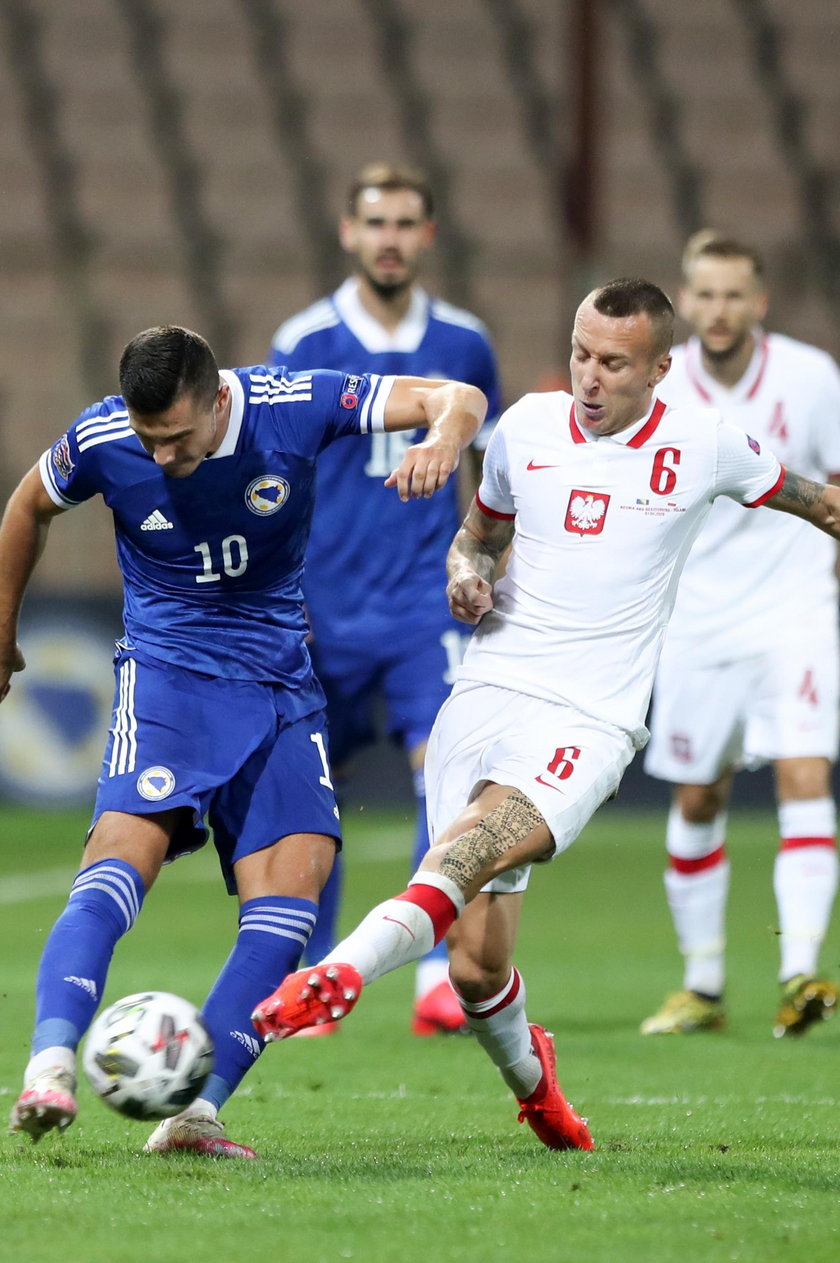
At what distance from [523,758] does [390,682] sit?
238 cm

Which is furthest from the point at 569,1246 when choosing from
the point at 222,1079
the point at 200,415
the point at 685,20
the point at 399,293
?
the point at 685,20

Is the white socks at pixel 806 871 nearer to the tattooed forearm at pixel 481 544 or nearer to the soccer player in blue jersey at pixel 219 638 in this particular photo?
the tattooed forearm at pixel 481 544

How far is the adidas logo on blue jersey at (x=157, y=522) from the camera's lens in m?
4.27

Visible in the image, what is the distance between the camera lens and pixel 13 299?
17.0 metres

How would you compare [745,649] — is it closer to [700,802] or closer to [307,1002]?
[700,802]

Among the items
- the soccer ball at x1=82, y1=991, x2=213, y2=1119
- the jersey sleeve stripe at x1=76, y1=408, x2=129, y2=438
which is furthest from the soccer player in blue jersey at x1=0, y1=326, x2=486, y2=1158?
the soccer ball at x1=82, y1=991, x2=213, y2=1119

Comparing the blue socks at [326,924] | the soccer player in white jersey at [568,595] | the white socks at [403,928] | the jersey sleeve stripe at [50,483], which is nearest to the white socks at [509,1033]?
the soccer player in white jersey at [568,595]

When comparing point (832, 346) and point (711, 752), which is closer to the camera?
point (711, 752)

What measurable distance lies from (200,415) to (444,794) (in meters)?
1.02

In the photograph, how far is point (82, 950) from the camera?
3938 millimetres

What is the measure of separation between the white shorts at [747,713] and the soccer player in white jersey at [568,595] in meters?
1.97

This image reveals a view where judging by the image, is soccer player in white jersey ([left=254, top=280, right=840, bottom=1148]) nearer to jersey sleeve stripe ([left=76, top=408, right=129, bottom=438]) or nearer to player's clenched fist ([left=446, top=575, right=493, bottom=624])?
player's clenched fist ([left=446, top=575, right=493, bottom=624])

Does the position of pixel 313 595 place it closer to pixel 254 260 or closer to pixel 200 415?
pixel 200 415

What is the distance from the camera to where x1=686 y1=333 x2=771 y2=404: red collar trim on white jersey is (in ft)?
21.5
